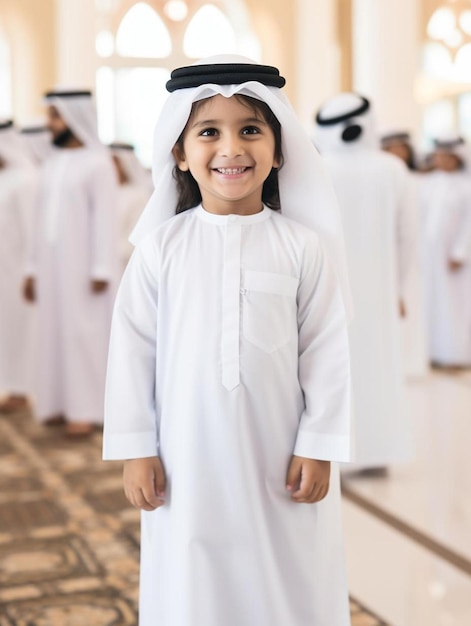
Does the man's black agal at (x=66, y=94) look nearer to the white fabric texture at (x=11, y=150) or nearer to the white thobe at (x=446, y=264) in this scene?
the white fabric texture at (x=11, y=150)

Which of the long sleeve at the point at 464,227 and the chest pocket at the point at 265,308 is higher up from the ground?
the chest pocket at the point at 265,308

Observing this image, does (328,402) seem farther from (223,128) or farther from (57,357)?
(57,357)

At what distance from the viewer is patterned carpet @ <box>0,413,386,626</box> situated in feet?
9.87

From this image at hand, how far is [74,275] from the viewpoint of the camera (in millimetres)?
5480

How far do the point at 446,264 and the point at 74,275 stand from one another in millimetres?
3694

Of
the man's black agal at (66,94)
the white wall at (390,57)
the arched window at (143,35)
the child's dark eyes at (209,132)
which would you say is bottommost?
the child's dark eyes at (209,132)

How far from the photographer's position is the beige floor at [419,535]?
3.07 meters

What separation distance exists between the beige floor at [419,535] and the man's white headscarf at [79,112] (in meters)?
2.42

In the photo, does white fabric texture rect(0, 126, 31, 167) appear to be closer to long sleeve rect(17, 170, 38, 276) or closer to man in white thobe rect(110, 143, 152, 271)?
long sleeve rect(17, 170, 38, 276)

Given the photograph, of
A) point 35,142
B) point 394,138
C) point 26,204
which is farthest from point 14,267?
point 394,138

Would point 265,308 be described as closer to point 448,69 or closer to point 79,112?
point 79,112

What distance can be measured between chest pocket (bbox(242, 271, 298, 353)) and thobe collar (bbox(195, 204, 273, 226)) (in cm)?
12

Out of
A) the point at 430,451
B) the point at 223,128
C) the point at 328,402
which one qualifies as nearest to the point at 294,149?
the point at 223,128

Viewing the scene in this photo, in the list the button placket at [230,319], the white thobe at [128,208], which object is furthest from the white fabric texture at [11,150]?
the button placket at [230,319]
